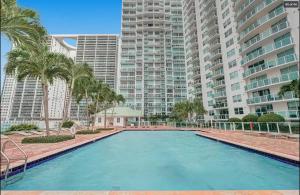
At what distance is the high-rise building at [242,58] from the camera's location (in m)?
24.7

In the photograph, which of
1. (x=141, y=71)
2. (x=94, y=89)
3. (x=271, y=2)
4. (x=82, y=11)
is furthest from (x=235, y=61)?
(x=141, y=71)

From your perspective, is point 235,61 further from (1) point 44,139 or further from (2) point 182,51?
(2) point 182,51

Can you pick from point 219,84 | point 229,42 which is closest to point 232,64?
point 229,42

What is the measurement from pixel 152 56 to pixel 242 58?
45991 mm

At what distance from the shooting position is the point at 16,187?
4.52 meters

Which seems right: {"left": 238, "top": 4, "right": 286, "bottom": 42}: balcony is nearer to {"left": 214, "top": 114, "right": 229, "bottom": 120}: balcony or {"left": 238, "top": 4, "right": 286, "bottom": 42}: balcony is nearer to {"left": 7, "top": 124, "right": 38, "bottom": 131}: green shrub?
{"left": 214, "top": 114, "right": 229, "bottom": 120}: balcony

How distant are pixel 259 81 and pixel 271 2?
1181cm

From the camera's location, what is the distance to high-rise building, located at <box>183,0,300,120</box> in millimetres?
24722

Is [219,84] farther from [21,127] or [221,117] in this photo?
[21,127]

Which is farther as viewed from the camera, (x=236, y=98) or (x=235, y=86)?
(x=235, y=86)

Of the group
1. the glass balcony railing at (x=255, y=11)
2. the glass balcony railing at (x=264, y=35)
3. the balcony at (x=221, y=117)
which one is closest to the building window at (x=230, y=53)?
the glass balcony railing at (x=264, y=35)

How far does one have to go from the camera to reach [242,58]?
110ft

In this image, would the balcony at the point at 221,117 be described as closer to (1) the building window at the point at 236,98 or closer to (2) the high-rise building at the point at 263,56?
(1) the building window at the point at 236,98

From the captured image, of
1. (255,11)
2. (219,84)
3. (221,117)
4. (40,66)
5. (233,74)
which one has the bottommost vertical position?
(221,117)
